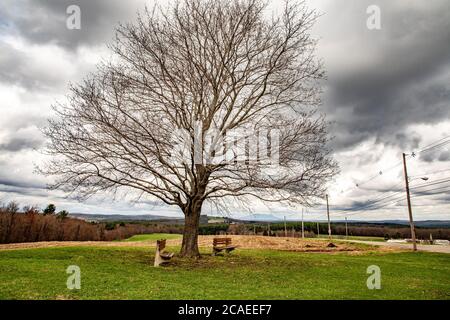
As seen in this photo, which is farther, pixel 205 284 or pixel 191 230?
pixel 191 230

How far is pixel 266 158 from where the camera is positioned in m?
13.5

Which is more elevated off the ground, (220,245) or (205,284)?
(220,245)

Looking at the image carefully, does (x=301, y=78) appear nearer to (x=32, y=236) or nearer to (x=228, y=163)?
(x=228, y=163)

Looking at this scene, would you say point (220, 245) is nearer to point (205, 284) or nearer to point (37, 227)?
point (205, 284)

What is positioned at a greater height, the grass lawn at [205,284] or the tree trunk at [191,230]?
the tree trunk at [191,230]

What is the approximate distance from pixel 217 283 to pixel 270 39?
11.0m

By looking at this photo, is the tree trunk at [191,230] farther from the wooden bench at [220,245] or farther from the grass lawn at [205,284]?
the wooden bench at [220,245]

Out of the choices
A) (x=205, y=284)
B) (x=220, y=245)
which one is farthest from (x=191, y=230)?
(x=205, y=284)

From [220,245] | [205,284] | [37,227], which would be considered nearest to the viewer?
[205,284]

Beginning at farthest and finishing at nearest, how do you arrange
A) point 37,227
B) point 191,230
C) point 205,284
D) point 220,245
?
point 37,227 < point 220,245 < point 191,230 < point 205,284

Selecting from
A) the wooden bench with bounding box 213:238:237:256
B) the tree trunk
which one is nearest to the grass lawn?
the tree trunk

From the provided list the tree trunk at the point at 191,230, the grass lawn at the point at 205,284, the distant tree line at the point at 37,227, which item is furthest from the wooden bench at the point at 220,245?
the distant tree line at the point at 37,227

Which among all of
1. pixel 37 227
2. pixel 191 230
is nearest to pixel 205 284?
pixel 191 230

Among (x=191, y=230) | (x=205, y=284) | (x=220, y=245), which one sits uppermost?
(x=191, y=230)
